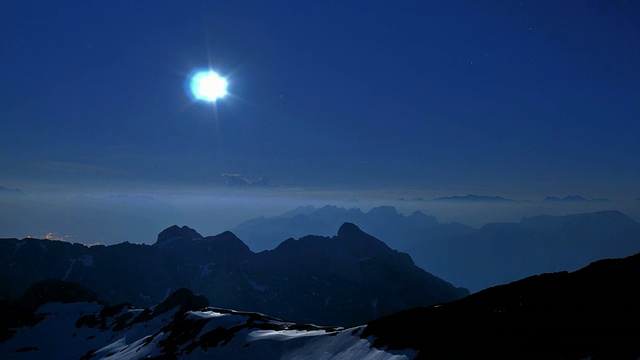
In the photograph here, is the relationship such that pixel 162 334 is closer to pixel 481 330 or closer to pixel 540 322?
pixel 481 330

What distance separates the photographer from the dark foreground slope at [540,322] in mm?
19094

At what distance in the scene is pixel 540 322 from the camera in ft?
76.7

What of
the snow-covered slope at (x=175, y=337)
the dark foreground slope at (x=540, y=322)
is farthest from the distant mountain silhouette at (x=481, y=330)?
the snow-covered slope at (x=175, y=337)

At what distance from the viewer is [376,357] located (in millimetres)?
26484

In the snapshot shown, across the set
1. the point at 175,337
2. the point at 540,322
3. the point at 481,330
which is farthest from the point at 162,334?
the point at 540,322

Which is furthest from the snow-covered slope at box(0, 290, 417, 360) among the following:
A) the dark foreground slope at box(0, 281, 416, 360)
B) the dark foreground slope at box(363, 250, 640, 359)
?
the dark foreground slope at box(363, 250, 640, 359)

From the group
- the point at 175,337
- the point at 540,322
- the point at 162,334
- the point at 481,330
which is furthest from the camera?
the point at 162,334

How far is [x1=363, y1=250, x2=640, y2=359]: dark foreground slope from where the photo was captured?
62.6 ft

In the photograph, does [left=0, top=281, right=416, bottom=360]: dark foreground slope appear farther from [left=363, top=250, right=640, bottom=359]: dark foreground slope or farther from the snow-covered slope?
[left=363, top=250, right=640, bottom=359]: dark foreground slope

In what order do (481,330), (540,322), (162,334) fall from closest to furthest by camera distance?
(540,322)
(481,330)
(162,334)

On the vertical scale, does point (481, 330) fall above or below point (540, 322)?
below

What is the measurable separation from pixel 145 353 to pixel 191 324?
25.4ft

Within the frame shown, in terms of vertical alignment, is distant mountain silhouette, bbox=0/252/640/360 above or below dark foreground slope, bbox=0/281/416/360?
above

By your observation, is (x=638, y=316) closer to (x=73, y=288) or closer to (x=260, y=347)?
(x=260, y=347)
